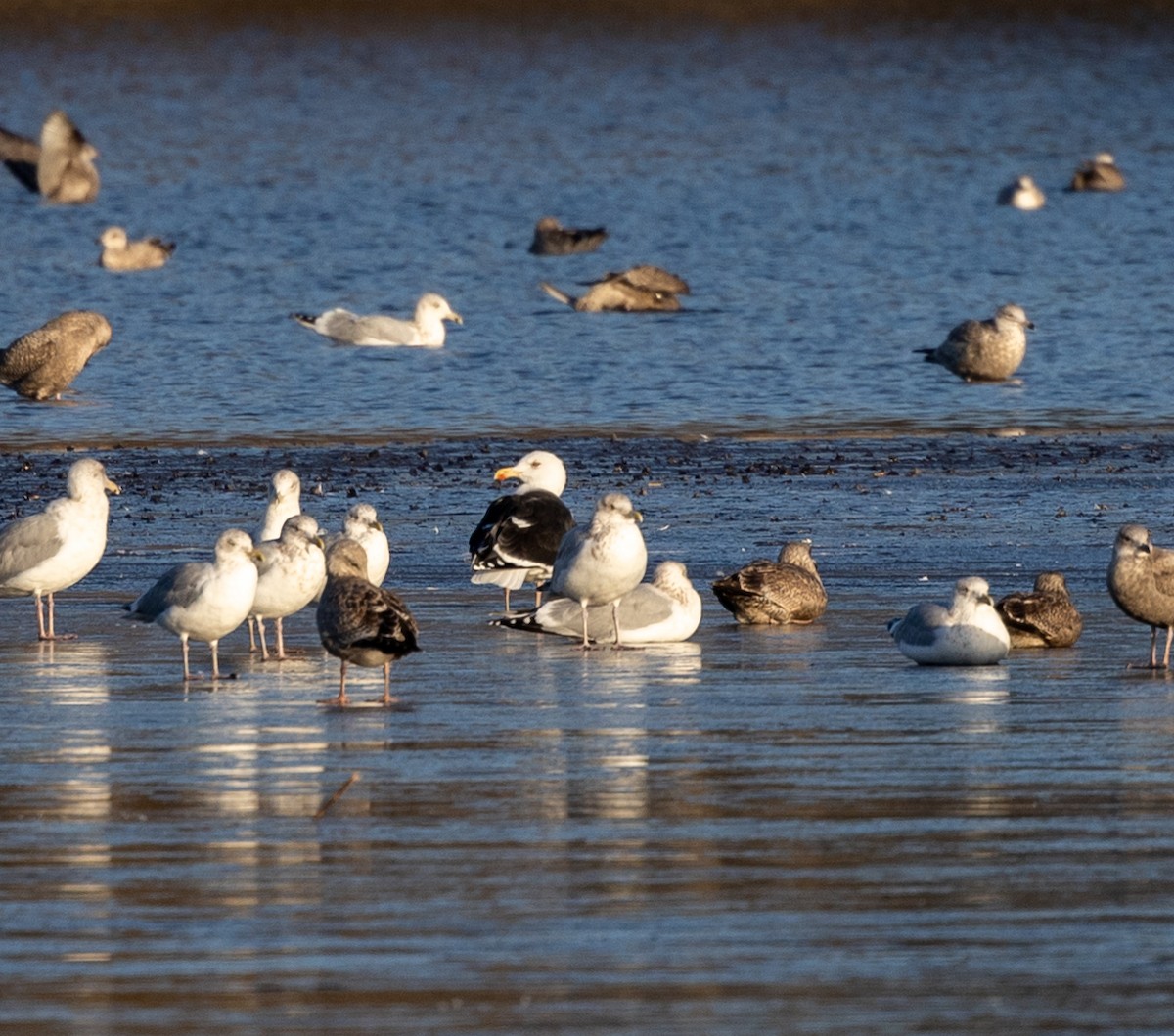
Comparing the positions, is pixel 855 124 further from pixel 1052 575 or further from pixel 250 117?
pixel 1052 575

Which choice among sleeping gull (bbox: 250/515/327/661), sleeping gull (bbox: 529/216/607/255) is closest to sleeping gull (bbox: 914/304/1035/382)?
sleeping gull (bbox: 250/515/327/661)

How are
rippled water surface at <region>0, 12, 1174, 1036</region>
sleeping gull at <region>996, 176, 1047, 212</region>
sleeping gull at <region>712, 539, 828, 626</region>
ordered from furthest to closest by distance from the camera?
sleeping gull at <region>996, 176, 1047, 212</region> < sleeping gull at <region>712, 539, 828, 626</region> < rippled water surface at <region>0, 12, 1174, 1036</region>

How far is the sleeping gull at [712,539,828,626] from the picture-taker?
1091 centimetres

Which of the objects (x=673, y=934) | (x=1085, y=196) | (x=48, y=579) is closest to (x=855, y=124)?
(x=1085, y=196)

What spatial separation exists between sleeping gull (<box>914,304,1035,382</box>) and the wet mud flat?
937cm

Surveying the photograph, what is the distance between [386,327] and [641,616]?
14.6 meters

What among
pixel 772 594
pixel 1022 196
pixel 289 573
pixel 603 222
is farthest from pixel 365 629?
pixel 1022 196

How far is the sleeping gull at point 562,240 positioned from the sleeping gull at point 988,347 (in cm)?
1211

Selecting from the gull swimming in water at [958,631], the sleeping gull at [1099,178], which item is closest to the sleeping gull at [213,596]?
the gull swimming in water at [958,631]

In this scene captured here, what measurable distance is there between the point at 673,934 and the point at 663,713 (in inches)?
113

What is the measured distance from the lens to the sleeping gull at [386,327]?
24828mm

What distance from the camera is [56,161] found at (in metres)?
38.8

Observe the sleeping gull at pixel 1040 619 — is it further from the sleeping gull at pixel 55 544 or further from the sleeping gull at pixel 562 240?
the sleeping gull at pixel 562 240

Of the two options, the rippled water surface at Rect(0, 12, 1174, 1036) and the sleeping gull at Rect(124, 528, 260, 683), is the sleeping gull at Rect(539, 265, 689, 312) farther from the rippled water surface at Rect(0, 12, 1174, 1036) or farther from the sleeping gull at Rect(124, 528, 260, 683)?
the sleeping gull at Rect(124, 528, 260, 683)
